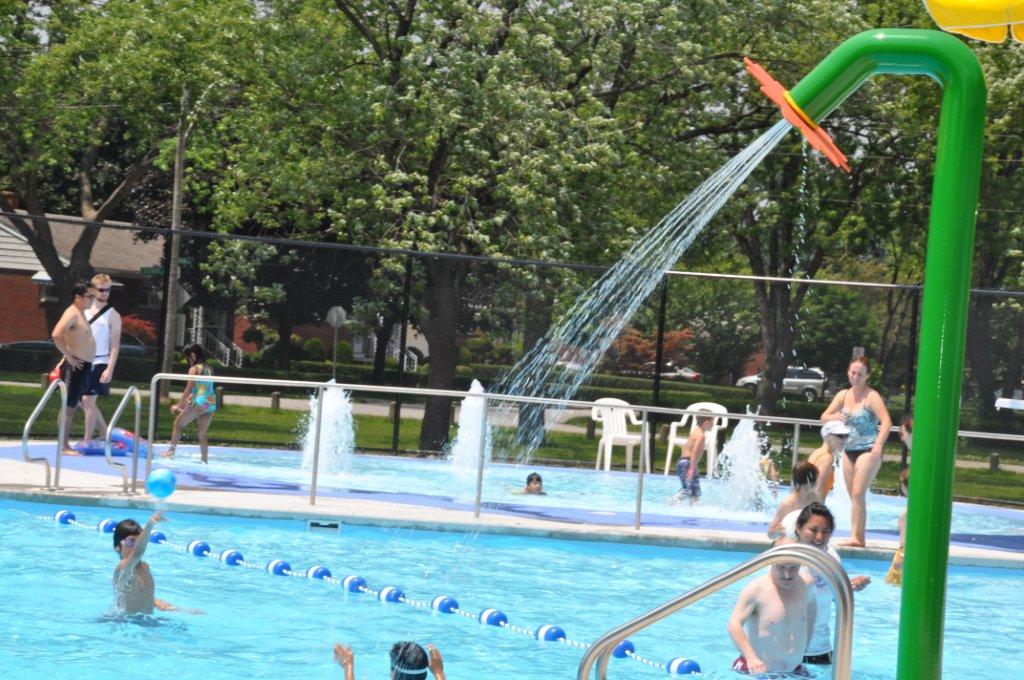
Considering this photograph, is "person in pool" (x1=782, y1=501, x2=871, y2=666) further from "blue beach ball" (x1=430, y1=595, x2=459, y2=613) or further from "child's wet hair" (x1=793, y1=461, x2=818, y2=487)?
"blue beach ball" (x1=430, y1=595, x2=459, y2=613)

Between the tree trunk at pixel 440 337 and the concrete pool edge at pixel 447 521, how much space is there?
16.3 feet

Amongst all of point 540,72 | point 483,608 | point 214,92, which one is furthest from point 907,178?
point 483,608

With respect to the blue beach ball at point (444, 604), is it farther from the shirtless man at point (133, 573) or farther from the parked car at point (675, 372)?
the parked car at point (675, 372)

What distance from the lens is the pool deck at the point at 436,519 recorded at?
39.0 ft

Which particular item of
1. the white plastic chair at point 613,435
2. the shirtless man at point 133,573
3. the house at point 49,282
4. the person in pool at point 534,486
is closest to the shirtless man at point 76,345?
the house at point 49,282

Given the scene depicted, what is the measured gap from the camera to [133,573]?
835 cm

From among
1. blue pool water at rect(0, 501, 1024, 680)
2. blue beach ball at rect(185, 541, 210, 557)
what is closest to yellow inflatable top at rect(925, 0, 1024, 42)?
blue pool water at rect(0, 501, 1024, 680)

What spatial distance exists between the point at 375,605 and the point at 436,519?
2.10 meters

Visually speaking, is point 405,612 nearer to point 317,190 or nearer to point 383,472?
point 383,472

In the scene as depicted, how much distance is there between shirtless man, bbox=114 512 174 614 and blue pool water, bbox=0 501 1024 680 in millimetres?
178

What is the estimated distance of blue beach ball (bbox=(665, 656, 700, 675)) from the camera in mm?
8422

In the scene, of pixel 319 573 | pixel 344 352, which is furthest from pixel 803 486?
pixel 344 352

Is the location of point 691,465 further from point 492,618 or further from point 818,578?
point 818,578

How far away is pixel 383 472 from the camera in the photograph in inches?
629
